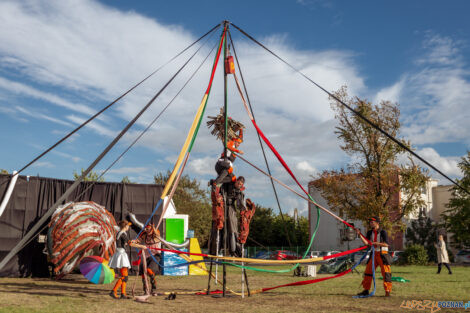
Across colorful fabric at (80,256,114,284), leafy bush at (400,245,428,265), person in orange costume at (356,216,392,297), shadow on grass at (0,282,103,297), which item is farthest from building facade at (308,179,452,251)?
colorful fabric at (80,256,114,284)

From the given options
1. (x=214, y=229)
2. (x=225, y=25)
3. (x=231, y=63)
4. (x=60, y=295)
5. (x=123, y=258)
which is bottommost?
(x=60, y=295)

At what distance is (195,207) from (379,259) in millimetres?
40754

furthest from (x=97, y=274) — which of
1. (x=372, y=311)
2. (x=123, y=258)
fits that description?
(x=372, y=311)

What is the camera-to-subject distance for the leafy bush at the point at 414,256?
26.0 m

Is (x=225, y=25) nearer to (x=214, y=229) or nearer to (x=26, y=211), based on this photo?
(x=214, y=229)

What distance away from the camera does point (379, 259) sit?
10.4 metres

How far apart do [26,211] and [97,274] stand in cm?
633

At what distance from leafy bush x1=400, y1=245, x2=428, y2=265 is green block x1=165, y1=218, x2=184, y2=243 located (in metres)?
15.0

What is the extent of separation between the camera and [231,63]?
10.5 metres

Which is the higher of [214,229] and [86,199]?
[86,199]

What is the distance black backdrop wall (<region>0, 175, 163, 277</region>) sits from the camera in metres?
15.8

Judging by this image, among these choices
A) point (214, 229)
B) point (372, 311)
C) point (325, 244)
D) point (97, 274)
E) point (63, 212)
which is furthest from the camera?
point (325, 244)

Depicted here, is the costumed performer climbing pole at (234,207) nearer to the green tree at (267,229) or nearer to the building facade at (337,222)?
the building facade at (337,222)

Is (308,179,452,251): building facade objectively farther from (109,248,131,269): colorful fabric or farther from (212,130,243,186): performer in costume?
(109,248,131,269): colorful fabric
